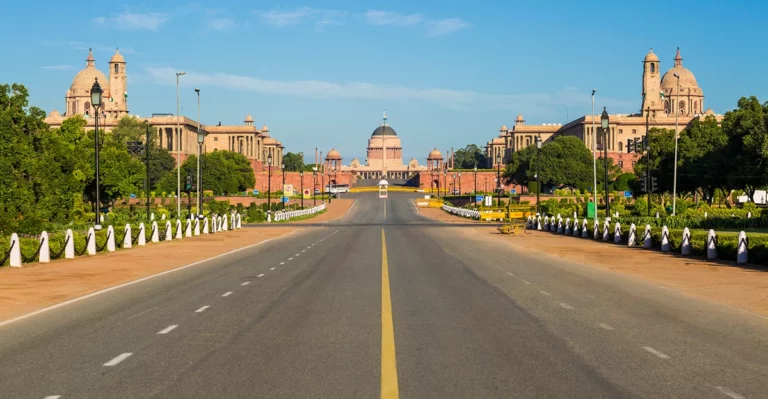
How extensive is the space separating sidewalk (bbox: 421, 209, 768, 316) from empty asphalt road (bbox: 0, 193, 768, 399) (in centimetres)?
114

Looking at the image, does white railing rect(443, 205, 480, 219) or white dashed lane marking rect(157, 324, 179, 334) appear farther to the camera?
white railing rect(443, 205, 480, 219)

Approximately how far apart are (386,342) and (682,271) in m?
16.6

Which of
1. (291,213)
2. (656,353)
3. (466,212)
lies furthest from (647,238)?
(291,213)

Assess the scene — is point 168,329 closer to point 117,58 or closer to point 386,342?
point 386,342

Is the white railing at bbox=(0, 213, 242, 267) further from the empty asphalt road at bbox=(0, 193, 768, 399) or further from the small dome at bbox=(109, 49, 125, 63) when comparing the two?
the small dome at bbox=(109, 49, 125, 63)

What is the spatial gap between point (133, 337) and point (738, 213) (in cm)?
6741

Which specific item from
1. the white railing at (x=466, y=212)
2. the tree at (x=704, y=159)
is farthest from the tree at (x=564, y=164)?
the tree at (x=704, y=159)

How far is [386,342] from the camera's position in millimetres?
11617

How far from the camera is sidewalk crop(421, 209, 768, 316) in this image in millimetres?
18922

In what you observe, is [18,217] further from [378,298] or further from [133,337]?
[133,337]

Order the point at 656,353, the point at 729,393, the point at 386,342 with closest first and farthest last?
1. the point at 729,393
2. the point at 656,353
3. the point at 386,342

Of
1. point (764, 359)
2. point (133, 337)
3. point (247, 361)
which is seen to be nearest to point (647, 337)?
point (764, 359)

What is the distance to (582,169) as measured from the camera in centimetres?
14450

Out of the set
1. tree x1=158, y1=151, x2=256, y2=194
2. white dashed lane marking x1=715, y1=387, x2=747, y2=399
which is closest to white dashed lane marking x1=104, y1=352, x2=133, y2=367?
white dashed lane marking x1=715, y1=387, x2=747, y2=399
